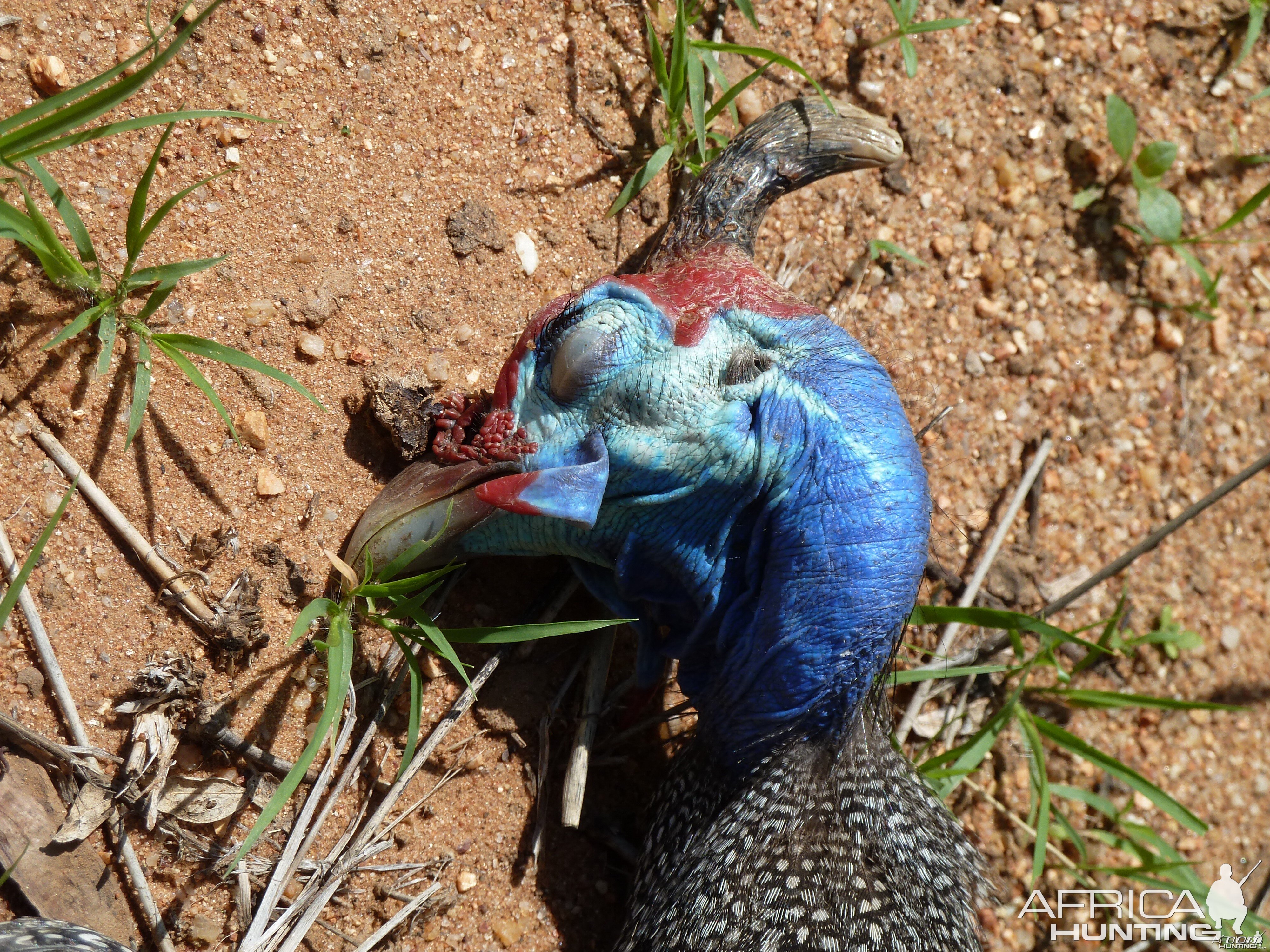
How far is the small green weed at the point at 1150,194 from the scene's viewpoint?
409 cm

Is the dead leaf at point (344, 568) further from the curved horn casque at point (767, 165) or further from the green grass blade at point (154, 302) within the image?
the curved horn casque at point (767, 165)

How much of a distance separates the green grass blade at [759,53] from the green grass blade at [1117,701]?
7.11 feet

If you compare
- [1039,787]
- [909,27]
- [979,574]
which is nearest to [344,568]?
[979,574]

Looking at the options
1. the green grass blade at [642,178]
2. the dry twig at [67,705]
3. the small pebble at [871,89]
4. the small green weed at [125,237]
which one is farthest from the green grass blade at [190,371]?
the small pebble at [871,89]

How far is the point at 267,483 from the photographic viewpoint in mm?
2830

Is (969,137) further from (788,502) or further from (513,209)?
(788,502)

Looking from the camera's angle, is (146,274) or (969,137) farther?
(969,137)

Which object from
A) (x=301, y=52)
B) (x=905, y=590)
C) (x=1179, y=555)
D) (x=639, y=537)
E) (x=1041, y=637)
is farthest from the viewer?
(x=1179, y=555)

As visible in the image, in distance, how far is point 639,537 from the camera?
2633 millimetres

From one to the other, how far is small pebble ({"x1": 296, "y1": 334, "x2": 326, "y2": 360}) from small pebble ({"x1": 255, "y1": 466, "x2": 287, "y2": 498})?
0.33 meters

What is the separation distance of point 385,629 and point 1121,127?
10.9 ft

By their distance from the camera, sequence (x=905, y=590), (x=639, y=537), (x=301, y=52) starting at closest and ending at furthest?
1. (x=905, y=590)
2. (x=639, y=537)
3. (x=301, y=52)

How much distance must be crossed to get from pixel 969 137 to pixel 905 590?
2.25 meters

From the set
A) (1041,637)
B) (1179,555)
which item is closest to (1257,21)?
(1179,555)
